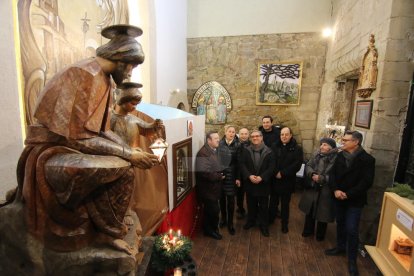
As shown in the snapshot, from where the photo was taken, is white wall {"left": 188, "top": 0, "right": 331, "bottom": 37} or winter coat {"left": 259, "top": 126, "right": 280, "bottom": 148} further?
white wall {"left": 188, "top": 0, "right": 331, "bottom": 37}

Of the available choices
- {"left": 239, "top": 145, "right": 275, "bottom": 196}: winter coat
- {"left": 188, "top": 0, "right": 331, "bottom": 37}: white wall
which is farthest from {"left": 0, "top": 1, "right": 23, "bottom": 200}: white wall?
{"left": 188, "top": 0, "right": 331, "bottom": 37}: white wall

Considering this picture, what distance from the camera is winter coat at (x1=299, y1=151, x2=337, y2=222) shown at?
3.04 m

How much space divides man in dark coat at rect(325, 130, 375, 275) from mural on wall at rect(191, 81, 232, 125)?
3.83 meters

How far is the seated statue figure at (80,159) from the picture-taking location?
886mm

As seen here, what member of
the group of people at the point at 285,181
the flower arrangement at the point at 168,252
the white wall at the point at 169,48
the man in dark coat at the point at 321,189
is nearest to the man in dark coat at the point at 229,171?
the group of people at the point at 285,181

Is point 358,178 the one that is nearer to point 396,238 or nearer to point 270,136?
point 396,238

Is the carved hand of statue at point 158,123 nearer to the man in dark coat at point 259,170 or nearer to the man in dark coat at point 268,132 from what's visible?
the man in dark coat at point 259,170

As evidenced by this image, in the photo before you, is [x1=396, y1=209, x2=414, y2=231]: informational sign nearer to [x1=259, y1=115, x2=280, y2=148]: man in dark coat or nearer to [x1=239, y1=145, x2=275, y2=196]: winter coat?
[x1=239, y1=145, x2=275, y2=196]: winter coat

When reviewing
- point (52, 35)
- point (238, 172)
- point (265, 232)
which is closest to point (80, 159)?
point (52, 35)

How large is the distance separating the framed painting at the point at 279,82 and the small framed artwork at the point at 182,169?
373cm

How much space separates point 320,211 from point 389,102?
1580 mm

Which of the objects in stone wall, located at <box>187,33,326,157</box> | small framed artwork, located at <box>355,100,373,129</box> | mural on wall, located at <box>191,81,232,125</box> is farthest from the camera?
mural on wall, located at <box>191,81,232,125</box>

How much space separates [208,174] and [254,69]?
3952 millimetres

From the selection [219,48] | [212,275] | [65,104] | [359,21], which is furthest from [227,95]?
[65,104]
